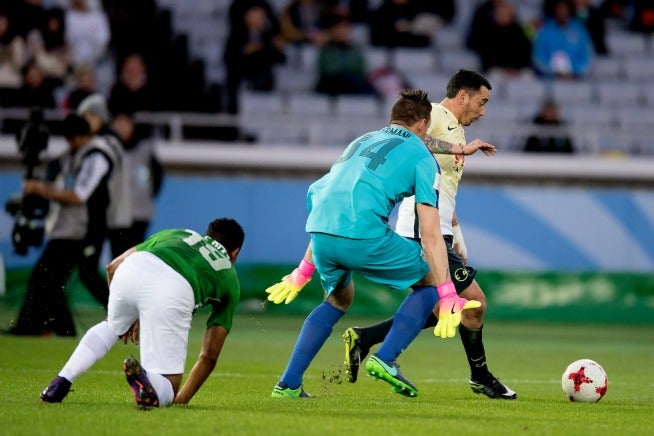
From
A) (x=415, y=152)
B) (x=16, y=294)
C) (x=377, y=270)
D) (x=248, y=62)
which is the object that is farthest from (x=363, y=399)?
(x=248, y=62)

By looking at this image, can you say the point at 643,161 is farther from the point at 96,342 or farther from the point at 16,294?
the point at 96,342

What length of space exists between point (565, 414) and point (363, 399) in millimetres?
1393

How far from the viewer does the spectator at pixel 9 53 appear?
66.5ft

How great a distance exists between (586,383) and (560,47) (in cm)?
1432

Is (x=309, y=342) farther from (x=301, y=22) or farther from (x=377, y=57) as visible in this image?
(x=301, y=22)

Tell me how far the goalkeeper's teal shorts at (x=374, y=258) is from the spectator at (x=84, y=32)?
13.2 metres

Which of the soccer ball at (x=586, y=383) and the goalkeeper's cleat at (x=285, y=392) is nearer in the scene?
the goalkeeper's cleat at (x=285, y=392)

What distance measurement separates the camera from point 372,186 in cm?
843

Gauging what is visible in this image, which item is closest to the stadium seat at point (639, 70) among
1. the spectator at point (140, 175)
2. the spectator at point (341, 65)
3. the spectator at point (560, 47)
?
the spectator at point (560, 47)

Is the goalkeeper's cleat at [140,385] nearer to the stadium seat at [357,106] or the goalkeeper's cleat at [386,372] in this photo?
the goalkeeper's cleat at [386,372]

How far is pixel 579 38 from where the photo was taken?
75.4 feet

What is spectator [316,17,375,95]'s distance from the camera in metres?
21.3

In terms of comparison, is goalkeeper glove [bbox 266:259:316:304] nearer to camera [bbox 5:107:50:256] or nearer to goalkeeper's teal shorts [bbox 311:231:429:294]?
goalkeeper's teal shorts [bbox 311:231:429:294]

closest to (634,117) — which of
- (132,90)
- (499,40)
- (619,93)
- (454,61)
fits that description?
(619,93)
